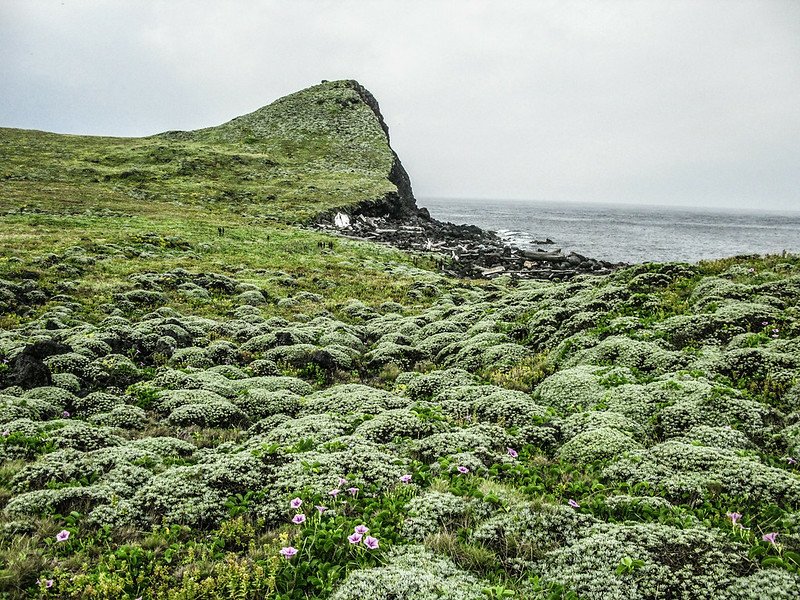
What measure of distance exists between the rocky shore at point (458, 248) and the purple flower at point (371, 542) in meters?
33.8

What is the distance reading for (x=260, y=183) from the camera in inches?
3250

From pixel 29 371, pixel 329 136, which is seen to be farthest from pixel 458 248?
pixel 329 136

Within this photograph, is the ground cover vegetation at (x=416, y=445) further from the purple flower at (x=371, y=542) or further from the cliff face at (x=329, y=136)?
the cliff face at (x=329, y=136)

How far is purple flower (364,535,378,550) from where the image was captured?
18.7ft

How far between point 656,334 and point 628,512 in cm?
771

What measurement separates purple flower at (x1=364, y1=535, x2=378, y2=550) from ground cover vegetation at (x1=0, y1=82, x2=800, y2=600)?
44 millimetres

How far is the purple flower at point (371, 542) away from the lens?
5.70 metres

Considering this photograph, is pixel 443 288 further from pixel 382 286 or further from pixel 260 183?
pixel 260 183

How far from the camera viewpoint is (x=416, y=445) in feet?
28.5

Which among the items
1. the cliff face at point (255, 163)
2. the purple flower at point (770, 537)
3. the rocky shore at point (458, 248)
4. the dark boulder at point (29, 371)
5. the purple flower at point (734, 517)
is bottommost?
the dark boulder at point (29, 371)

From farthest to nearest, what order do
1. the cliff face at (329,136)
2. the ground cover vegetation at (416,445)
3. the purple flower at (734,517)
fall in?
the cliff face at (329,136) < the purple flower at (734,517) < the ground cover vegetation at (416,445)

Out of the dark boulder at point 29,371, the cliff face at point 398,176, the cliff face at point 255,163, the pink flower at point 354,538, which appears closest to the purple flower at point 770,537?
the pink flower at point 354,538

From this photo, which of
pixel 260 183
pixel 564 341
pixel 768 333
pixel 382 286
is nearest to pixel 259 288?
pixel 382 286

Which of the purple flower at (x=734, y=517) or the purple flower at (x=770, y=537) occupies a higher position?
the purple flower at (x=770, y=537)
